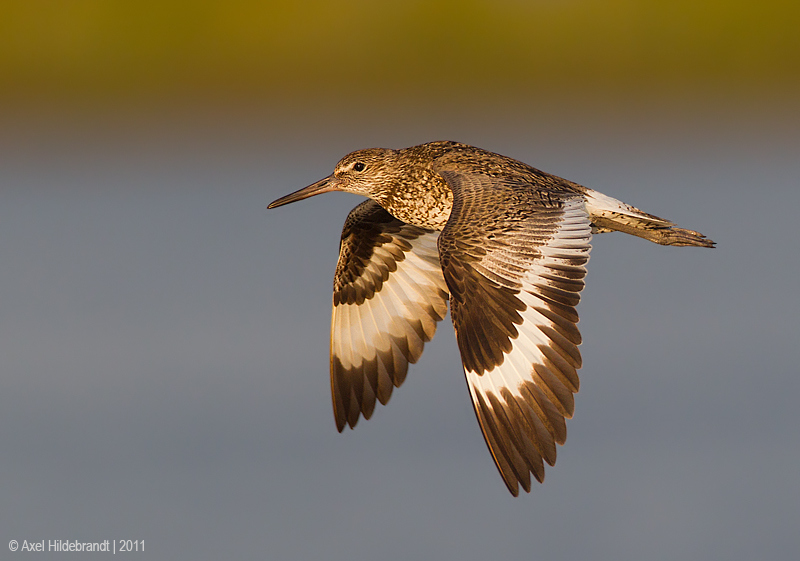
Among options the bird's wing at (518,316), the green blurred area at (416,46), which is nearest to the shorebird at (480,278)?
the bird's wing at (518,316)

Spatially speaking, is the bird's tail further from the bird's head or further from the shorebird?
the bird's head

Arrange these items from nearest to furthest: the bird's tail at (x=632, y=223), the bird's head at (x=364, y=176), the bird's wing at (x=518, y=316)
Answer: the bird's wing at (x=518, y=316), the bird's tail at (x=632, y=223), the bird's head at (x=364, y=176)

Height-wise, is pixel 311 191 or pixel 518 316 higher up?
pixel 311 191

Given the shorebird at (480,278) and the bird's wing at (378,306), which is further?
the bird's wing at (378,306)

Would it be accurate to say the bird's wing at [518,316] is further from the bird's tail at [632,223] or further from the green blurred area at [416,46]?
the green blurred area at [416,46]

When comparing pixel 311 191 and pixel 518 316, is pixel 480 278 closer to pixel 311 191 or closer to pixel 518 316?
pixel 518 316

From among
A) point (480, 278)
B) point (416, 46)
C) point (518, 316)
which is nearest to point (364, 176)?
point (480, 278)

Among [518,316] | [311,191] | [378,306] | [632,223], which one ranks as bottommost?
[518,316]

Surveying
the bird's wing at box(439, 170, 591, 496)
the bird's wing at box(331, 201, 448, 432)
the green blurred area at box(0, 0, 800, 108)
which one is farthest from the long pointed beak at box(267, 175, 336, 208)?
the green blurred area at box(0, 0, 800, 108)
